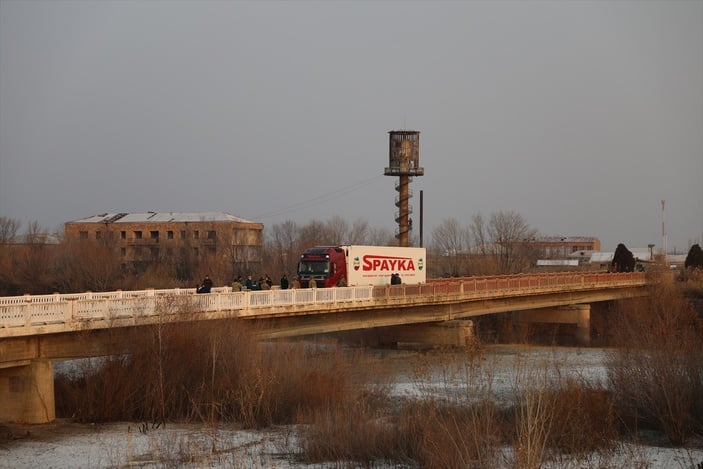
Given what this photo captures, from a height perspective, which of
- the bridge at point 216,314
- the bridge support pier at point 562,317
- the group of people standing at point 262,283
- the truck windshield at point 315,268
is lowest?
the bridge support pier at point 562,317

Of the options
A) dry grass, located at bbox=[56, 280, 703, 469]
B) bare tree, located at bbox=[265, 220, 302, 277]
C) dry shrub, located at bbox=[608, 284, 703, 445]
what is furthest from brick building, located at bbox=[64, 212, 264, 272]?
dry shrub, located at bbox=[608, 284, 703, 445]

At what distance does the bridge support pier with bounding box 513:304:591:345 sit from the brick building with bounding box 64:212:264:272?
39320 mm

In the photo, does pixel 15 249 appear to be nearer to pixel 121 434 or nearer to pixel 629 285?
pixel 629 285

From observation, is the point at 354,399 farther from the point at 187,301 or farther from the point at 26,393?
the point at 26,393

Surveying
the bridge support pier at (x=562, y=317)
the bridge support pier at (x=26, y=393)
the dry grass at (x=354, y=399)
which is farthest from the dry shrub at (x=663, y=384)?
the bridge support pier at (x=562, y=317)

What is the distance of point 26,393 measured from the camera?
27469 mm

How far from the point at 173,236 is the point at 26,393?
101m

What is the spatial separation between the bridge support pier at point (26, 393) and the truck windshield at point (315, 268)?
81.1 feet

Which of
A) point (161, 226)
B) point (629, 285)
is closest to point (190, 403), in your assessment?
point (629, 285)

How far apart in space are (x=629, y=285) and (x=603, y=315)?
20.5 feet

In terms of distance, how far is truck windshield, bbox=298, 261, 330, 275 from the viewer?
51094mm

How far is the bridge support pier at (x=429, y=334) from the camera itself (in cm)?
5469

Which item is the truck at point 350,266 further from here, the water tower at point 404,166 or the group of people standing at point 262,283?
the water tower at point 404,166

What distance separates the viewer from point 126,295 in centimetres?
3409
